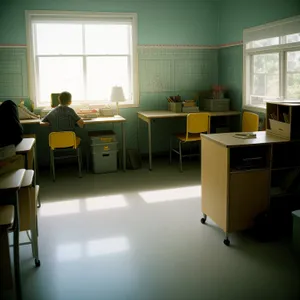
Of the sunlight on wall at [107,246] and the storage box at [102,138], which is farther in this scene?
the storage box at [102,138]

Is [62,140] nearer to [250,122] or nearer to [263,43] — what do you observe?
[250,122]

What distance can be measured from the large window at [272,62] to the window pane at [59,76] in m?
2.73

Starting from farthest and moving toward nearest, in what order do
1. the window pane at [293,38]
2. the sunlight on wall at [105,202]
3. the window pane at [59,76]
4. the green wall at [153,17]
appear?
the window pane at [59,76] → the green wall at [153,17] → the window pane at [293,38] → the sunlight on wall at [105,202]

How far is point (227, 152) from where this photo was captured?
3227 millimetres

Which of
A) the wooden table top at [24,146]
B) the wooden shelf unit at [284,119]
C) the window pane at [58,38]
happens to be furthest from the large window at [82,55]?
the wooden shelf unit at [284,119]

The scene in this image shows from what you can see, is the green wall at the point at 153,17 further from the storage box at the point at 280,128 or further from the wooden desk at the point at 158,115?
the storage box at the point at 280,128

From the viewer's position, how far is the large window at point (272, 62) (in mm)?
5074

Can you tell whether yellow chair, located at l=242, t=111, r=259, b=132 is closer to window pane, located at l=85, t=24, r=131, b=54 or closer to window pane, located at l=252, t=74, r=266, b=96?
window pane, located at l=252, t=74, r=266, b=96

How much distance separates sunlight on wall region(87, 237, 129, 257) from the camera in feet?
10.7

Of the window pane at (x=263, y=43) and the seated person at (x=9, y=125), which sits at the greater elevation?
the window pane at (x=263, y=43)

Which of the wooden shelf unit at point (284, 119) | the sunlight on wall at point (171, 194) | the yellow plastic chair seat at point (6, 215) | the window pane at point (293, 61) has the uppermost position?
the window pane at point (293, 61)

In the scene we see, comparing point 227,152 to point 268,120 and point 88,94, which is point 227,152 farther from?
point 88,94

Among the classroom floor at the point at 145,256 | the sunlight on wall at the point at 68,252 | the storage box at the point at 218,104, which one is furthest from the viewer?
the storage box at the point at 218,104

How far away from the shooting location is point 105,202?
4574mm
